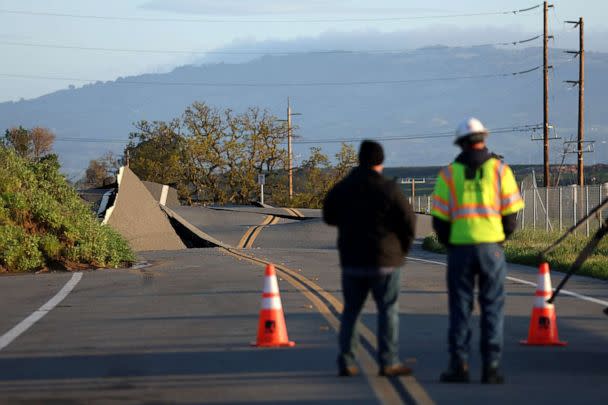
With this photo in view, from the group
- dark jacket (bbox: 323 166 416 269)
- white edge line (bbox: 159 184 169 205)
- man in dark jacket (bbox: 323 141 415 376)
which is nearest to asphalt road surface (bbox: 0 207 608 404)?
man in dark jacket (bbox: 323 141 415 376)

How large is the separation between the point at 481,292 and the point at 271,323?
2.81 meters

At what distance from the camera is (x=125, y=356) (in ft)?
36.7

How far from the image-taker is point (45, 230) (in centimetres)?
2655

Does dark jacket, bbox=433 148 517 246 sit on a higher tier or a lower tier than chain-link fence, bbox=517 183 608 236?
higher

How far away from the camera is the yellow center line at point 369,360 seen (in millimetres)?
8812

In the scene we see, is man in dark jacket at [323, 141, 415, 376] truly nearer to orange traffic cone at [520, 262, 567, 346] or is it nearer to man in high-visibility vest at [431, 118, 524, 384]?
man in high-visibility vest at [431, 118, 524, 384]

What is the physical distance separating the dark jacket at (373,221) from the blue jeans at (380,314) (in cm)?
14

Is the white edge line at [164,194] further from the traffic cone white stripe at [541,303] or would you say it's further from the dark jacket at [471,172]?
the dark jacket at [471,172]

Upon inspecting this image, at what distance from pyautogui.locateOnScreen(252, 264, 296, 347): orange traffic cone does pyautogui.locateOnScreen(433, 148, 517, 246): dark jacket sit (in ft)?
7.93

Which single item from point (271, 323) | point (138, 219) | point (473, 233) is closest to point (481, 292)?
point (473, 233)

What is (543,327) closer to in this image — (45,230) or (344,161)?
(45,230)

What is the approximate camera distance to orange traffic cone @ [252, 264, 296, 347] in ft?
38.3

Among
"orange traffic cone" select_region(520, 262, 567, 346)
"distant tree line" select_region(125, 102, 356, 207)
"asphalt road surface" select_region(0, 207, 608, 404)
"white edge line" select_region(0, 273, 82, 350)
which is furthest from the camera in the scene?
"distant tree line" select_region(125, 102, 356, 207)

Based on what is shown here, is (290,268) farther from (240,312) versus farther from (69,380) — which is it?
(69,380)
